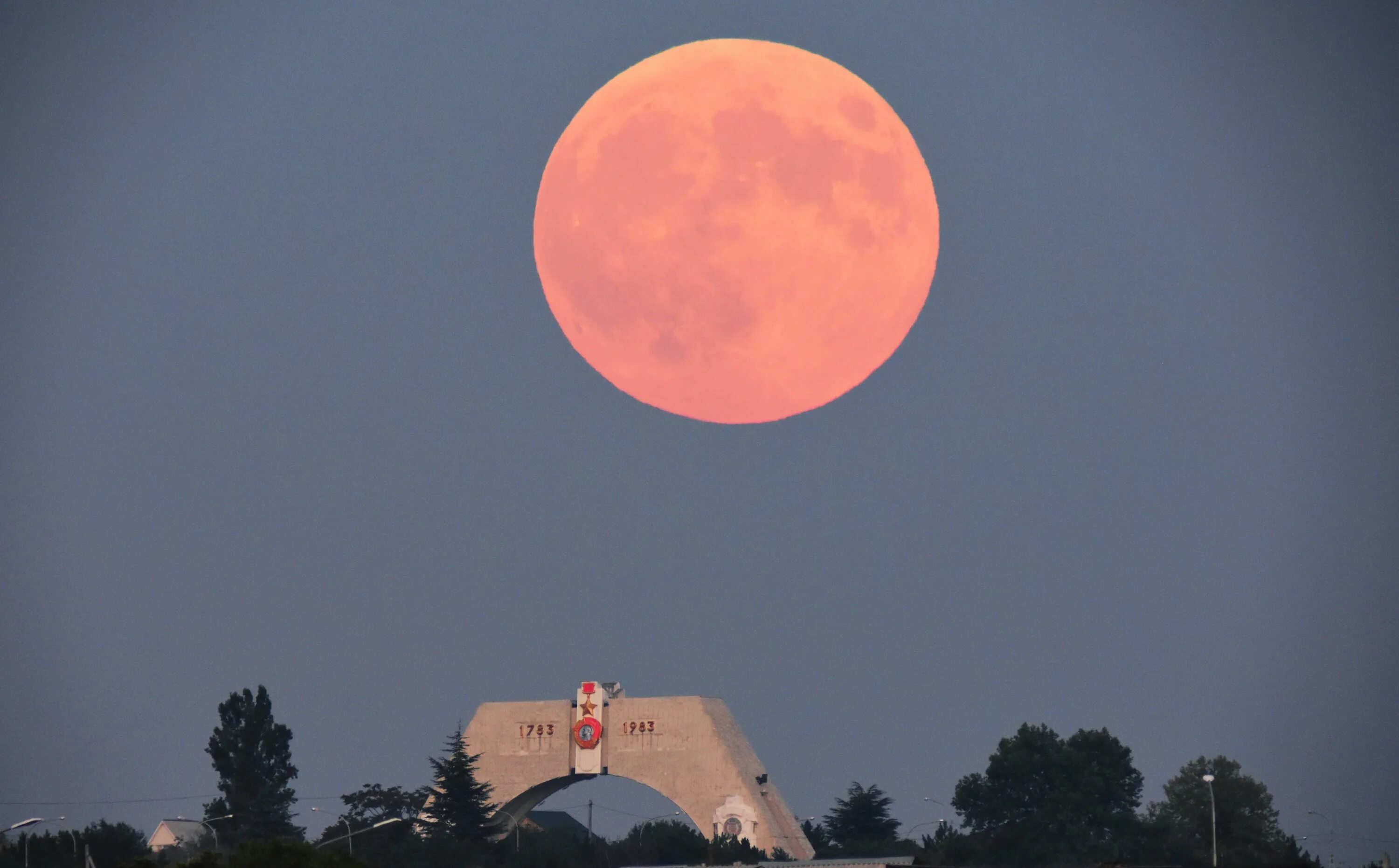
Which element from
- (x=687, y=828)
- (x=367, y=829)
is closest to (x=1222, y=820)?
(x=687, y=828)

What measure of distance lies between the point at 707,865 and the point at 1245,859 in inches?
2560

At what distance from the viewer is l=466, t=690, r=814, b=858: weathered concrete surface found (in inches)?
4345

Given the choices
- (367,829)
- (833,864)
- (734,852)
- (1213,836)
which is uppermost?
(367,829)

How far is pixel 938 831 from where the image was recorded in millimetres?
131500

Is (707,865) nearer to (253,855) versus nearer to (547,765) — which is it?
(253,855)

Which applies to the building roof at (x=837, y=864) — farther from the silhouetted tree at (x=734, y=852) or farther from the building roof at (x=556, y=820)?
the building roof at (x=556, y=820)

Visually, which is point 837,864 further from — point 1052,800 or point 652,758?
point 1052,800

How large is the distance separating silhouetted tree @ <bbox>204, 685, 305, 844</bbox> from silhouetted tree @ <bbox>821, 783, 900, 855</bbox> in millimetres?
39606

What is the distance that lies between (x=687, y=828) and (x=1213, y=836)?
33.9 meters

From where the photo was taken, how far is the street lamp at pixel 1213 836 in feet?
331

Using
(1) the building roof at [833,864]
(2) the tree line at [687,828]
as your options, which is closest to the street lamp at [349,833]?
(2) the tree line at [687,828]

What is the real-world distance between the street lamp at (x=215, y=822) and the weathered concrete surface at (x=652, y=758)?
58.3 ft

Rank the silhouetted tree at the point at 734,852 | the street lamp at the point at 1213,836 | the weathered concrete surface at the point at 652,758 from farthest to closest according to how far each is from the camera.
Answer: the weathered concrete surface at the point at 652,758 → the street lamp at the point at 1213,836 → the silhouetted tree at the point at 734,852

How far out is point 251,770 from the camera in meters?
124
